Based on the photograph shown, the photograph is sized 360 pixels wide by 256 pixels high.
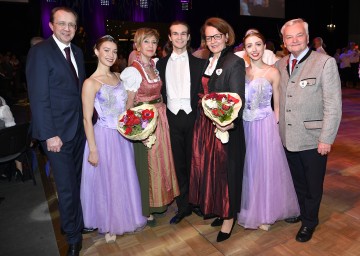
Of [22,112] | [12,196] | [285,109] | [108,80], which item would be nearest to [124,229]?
[108,80]

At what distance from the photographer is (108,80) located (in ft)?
8.64

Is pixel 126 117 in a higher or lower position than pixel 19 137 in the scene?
higher

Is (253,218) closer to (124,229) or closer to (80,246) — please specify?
(124,229)

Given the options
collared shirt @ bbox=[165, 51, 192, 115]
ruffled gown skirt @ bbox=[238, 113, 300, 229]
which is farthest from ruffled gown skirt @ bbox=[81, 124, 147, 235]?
ruffled gown skirt @ bbox=[238, 113, 300, 229]

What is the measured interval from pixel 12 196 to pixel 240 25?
15380 mm

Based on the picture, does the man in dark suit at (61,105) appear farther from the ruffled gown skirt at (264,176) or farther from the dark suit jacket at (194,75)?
the ruffled gown skirt at (264,176)

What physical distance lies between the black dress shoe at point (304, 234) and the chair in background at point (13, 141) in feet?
10.8

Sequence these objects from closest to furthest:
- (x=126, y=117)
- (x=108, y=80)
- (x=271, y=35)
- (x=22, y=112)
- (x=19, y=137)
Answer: (x=126, y=117) < (x=108, y=80) < (x=19, y=137) < (x=22, y=112) < (x=271, y=35)

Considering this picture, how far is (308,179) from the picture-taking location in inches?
101

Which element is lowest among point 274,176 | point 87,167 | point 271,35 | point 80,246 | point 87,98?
point 80,246

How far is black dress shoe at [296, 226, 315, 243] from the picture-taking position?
8.61 feet

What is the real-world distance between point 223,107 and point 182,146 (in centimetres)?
85

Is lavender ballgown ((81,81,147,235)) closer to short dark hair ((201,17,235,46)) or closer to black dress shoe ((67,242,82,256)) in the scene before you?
black dress shoe ((67,242,82,256))

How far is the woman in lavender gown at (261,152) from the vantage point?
104 inches
